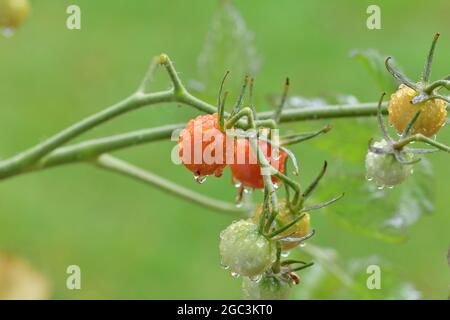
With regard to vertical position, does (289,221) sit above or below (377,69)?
below

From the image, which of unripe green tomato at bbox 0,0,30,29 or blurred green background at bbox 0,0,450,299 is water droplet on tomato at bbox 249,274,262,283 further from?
blurred green background at bbox 0,0,450,299

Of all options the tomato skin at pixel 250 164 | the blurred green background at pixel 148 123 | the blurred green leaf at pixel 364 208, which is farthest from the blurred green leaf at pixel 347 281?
the blurred green background at pixel 148 123

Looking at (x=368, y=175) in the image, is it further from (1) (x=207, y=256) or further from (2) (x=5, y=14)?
(1) (x=207, y=256)

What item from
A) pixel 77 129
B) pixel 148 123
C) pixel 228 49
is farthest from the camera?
pixel 148 123

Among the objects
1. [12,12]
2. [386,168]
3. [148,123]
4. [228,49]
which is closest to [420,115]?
[386,168]

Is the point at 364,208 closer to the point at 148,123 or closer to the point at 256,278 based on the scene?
the point at 256,278
